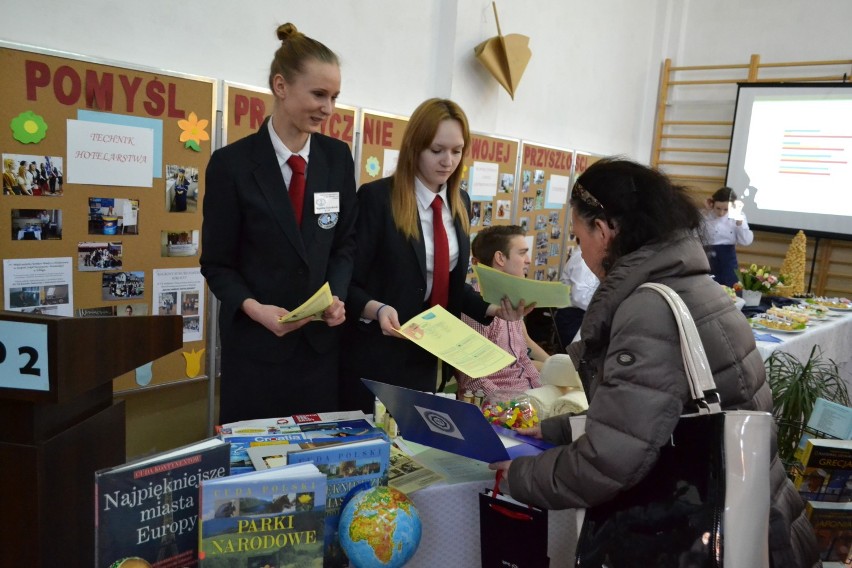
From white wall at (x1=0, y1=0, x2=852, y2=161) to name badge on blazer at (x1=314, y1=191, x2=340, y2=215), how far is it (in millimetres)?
1504

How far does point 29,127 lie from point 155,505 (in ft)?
6.69

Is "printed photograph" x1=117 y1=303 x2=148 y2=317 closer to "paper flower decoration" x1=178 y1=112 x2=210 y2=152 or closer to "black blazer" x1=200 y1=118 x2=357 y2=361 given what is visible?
"paper flower decoration" x1=178 y1=112 x2=210 y2=152

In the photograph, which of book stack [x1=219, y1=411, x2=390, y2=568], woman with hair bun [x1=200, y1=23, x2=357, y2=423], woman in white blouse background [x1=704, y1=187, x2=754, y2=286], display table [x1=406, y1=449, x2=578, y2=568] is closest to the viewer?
book stack [x1=219, y1=411, x2=390, y2=568]

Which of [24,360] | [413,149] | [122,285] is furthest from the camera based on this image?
[122,285]

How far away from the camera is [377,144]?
4.04m

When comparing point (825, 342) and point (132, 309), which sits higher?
point (132, 309)

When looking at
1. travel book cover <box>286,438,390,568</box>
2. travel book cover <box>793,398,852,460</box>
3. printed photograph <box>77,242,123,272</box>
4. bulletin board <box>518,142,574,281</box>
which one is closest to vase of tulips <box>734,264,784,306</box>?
bulletin board <box>518,142,574,281</box>

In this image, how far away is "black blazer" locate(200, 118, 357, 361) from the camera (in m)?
1.84

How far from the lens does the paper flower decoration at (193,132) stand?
297cm

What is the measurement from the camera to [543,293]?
1.96 m

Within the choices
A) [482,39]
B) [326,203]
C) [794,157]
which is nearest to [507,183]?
[482,39]

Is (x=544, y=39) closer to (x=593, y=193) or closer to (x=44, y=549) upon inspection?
(x=593, y=193)

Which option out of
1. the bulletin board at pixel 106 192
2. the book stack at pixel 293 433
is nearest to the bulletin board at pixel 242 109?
the bulletin board at pixel 106 192

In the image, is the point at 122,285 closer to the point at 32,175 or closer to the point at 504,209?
the point at 32,175
